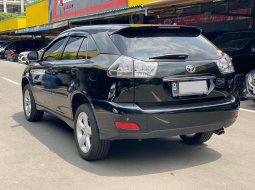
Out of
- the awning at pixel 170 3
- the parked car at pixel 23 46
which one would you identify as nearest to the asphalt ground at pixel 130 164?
the awning at pixel 170 3

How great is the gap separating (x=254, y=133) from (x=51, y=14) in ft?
91.4

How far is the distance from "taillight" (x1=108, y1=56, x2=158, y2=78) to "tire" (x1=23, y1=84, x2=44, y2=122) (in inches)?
121

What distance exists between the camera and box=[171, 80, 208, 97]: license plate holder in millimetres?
4289

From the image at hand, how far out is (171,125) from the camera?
424 cm

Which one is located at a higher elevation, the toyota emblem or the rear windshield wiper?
the rear windshield wiper

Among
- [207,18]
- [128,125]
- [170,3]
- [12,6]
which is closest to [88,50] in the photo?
[128,125]

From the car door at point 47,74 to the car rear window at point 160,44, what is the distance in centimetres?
152

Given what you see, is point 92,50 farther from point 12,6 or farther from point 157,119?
point 12,6

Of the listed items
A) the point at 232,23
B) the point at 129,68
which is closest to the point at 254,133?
the point at 129,68

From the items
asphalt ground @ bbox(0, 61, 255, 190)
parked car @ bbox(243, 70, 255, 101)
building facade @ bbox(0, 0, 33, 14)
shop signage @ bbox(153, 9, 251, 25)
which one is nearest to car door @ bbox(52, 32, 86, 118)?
asphalt ground @ bbox(0, 61, 255, 190)

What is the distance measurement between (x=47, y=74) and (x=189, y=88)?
2505 millimetres

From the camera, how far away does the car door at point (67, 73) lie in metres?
5.05

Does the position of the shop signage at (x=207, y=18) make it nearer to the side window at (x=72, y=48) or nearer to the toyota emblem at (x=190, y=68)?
the side window at (x=72, y=48)

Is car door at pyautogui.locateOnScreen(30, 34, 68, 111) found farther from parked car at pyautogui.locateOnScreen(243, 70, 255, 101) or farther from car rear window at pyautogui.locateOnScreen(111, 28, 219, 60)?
parked car at pyautogui.locateOnScreen(243, 70, 255, 101)
